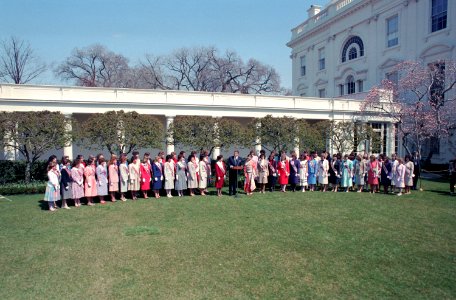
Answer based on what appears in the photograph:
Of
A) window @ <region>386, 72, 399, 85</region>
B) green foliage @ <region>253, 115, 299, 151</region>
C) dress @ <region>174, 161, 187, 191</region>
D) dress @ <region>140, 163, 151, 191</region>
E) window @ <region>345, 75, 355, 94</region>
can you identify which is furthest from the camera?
window @ <region>345, 75, 355, 94</region>

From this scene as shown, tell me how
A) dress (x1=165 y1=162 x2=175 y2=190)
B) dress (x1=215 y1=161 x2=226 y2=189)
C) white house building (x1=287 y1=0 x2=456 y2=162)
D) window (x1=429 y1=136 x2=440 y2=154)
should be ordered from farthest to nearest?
white house building (x1=287 y1=0 x2=456 y2=162) < window (x1=429 y1=136 x2=440 y2=154) < dress (x1=215 y1=161 x2=226 y2=189) < dress (x1=165 y1=162 x2=175 y2=190)

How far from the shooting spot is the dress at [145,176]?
41.8ft

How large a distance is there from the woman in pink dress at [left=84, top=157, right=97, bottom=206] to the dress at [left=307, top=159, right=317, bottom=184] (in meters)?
9.22

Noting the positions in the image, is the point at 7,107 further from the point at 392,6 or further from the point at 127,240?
the point at 392,6

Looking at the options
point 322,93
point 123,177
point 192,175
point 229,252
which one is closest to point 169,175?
point 192,175

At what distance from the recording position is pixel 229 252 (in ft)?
21.4

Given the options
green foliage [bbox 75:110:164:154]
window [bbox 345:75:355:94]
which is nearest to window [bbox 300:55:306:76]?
window [bbox 345:75:355:94]

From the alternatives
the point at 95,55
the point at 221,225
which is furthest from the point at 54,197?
the point at 95,55

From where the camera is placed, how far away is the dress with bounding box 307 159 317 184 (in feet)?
48.6

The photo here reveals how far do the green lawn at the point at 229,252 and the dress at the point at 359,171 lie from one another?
11.6 feet

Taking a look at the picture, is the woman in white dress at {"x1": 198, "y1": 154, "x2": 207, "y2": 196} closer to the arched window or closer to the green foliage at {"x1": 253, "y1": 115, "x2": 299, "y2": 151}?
the green foliage at {"x1": 253, "y1": 115, "x2": 299, "y2": 151}

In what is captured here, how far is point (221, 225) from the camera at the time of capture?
857 cm

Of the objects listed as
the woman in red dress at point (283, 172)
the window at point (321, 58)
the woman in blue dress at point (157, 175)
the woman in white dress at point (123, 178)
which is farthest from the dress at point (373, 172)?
the window at point (321, 58)

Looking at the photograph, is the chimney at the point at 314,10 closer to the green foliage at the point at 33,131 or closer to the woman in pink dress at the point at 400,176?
the woman in pink dress at the point at 400,176
